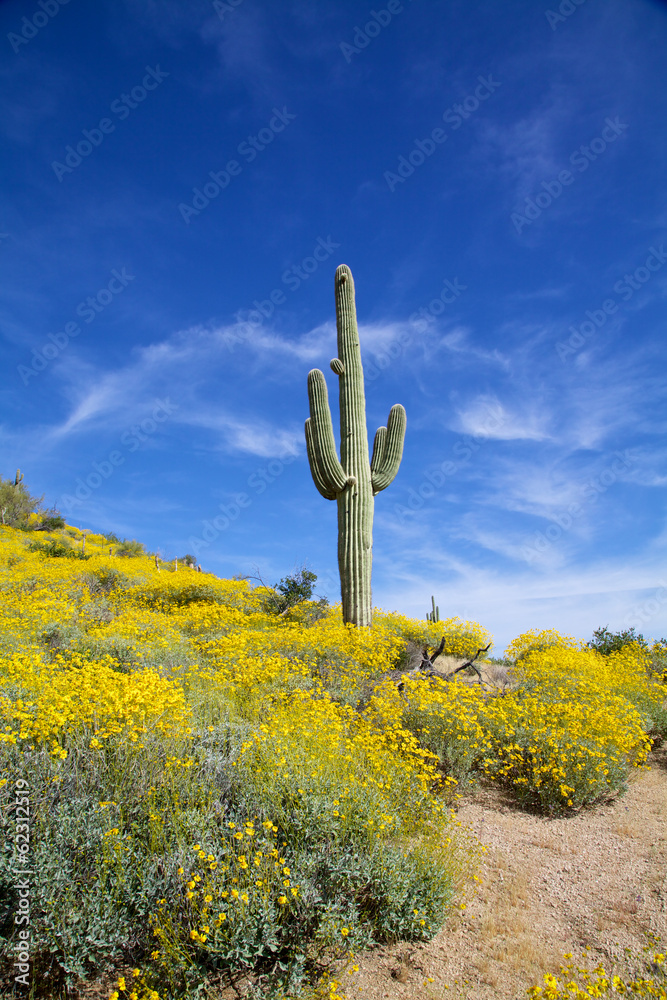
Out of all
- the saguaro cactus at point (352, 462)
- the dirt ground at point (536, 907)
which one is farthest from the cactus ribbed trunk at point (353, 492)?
the dirt ground at point (536, 907)

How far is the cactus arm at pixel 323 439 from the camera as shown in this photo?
422 inches

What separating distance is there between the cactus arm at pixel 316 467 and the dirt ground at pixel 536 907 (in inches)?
270

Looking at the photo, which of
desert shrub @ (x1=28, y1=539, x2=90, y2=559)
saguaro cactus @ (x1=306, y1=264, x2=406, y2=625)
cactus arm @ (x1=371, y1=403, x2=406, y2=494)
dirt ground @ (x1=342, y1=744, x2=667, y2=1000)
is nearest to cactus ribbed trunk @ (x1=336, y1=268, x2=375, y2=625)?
saguaro cactus @ (x1=306, y1=264, x2=406, y2=625)

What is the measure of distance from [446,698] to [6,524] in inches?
1066

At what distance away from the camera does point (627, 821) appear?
16.9 feet

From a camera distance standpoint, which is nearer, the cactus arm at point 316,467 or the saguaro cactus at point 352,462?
the saguaro cactus at point 352,462

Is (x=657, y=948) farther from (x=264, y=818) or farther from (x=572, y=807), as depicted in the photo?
(x=264, y=818)

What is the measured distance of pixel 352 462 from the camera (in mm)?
11062

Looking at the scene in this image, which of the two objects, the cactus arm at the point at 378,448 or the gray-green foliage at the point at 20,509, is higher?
the gray-green foliage at the point at 20,509

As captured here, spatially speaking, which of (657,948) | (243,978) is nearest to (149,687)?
(243,978)

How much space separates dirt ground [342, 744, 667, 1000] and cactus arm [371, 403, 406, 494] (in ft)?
23.1

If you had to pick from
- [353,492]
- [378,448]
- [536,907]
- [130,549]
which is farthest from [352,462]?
[130,549]

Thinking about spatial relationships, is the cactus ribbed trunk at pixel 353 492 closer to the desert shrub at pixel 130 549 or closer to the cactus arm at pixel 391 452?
the cactus arm at pixel 391 452

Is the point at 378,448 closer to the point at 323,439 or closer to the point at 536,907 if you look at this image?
the point at 323,439
